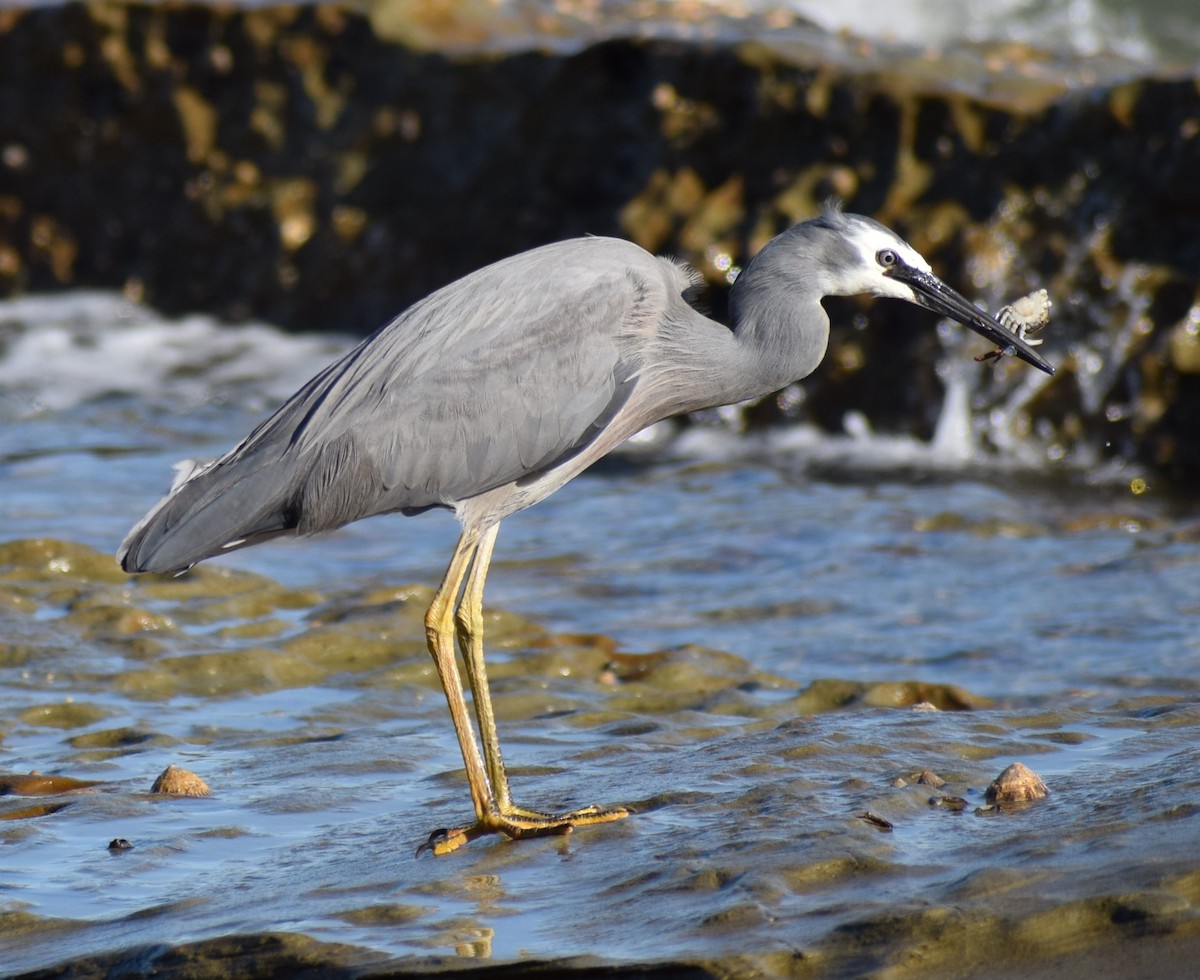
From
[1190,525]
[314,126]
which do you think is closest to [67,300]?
[314,126]

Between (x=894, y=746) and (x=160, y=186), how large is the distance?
34.5 feet

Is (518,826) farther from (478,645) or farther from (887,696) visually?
(887,696)

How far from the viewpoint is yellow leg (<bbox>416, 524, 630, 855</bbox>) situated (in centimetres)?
469

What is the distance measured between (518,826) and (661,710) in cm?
158

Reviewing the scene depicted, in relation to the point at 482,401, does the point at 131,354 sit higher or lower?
lower

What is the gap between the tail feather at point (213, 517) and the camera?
527 cm

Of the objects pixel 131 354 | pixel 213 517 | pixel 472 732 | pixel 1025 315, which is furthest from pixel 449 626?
pixel 131 354

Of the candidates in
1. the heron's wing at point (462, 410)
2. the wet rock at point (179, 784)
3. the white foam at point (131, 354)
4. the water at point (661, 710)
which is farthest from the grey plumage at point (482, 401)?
the white foam at point (131, 354)

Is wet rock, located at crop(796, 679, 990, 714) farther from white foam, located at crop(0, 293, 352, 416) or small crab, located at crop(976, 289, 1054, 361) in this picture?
white foam, located at crop(0, 293, 352, 416)

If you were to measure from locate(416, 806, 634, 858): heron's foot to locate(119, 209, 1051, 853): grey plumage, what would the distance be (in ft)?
1.66

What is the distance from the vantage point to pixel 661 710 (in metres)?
6.23

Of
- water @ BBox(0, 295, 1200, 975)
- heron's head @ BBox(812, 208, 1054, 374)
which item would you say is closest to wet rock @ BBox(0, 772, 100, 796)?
water @ BBox(0, 295, 1200, 975)

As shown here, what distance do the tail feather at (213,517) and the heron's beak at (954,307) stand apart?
79.6 inches

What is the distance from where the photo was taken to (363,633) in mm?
6957
